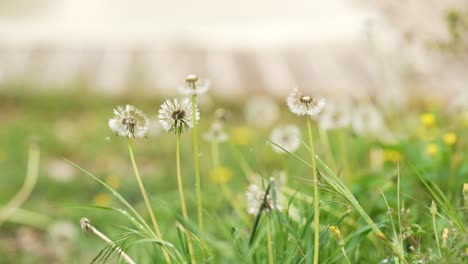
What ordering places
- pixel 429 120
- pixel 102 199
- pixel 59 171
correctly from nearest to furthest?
pixel 429 120 → pixel 102 199 → pixel 59 171

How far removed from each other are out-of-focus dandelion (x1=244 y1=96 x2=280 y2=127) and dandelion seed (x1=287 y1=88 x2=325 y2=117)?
2699mm

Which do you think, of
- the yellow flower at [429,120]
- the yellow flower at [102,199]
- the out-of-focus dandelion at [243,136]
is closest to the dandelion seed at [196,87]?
the yellow flower at [429,120]

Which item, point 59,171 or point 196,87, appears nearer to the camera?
point 196,87

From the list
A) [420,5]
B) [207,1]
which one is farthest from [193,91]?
[207,1]

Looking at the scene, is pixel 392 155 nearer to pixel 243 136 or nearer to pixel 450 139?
pixel 450 139

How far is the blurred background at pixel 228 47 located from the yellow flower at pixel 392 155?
851mm

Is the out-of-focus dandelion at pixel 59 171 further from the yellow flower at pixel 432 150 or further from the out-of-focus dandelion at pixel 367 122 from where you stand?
the yellow flower at pixel 432 150

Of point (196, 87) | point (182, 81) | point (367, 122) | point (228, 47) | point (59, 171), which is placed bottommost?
point (59, 171)

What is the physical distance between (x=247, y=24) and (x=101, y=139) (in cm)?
339

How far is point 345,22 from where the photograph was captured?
6426mm

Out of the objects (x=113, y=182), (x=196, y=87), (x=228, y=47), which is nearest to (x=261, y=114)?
(x=113, y=182)

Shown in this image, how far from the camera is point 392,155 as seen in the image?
8.27 feet

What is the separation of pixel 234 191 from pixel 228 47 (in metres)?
3.05

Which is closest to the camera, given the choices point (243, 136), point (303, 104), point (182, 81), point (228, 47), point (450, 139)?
point (303, 104)
